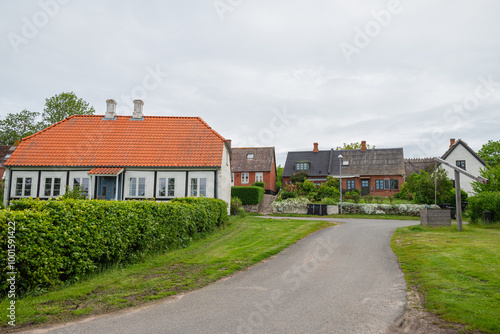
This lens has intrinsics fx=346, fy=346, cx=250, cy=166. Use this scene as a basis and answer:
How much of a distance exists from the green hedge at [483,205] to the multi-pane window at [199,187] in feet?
56.8

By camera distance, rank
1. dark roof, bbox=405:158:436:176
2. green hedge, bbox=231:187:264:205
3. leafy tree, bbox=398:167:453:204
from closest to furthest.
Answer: leafy tree, bbox=398:167:453:204 < green hedge, bbox=231:187:264:205 < dark roof, bbox=405:158:436:176

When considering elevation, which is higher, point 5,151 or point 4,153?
point 5,151

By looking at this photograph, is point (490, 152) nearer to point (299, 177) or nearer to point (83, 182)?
point (299, 177)

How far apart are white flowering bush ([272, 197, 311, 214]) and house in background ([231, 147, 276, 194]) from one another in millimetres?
14557

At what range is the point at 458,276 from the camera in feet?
25.4

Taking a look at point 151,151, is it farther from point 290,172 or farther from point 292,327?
point 290,172

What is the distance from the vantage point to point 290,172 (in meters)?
50.3

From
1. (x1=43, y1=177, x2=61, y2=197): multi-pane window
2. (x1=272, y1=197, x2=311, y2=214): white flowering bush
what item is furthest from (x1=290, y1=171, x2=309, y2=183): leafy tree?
(x1=43, y1=177, x2=61, y2=197): multi-pane window

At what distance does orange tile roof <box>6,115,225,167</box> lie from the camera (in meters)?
24.8

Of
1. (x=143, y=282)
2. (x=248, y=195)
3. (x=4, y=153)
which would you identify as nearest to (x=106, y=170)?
(x=248, y=195)

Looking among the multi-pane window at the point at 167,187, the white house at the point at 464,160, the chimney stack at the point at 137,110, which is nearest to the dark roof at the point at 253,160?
the chimney stack at the point at 137,110

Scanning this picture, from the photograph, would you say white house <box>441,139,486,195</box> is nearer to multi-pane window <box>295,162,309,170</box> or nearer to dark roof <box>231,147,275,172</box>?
multi-pane window <box>295,162,309,170</box>

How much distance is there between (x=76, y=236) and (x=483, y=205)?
72.4ft

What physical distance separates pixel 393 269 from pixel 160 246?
22.6ft
